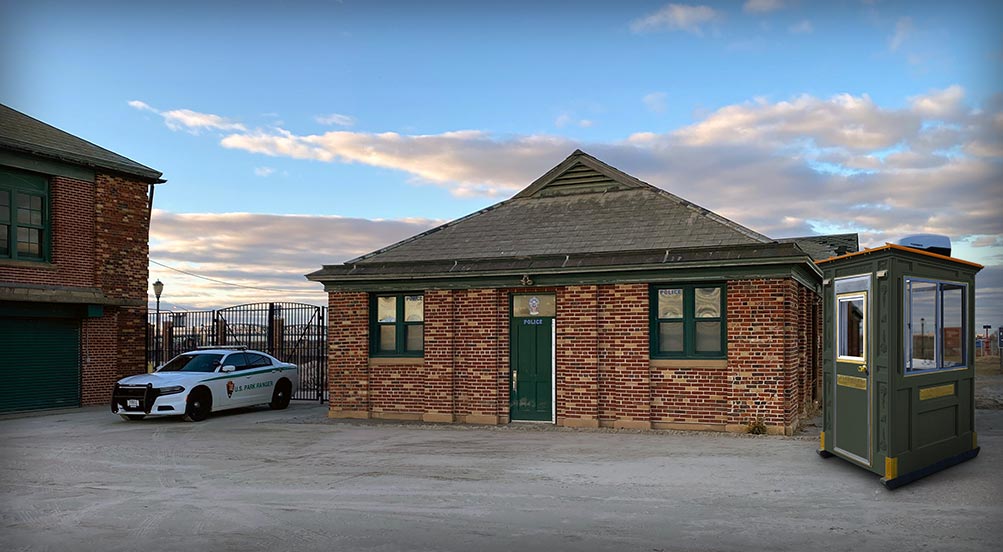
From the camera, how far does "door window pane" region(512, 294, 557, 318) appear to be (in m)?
A: 16.7

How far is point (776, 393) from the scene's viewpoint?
14.5 metres

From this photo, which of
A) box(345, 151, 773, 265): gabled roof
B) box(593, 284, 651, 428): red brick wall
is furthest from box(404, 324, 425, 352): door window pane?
box(593, 284, 651, 428): red brick wall

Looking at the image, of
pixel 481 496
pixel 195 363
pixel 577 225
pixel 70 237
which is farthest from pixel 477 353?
pixel 70 237

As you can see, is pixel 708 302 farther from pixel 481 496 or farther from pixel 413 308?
pixel 481 496

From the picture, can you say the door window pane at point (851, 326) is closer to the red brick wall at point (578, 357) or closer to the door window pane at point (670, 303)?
the door window pane at point (670, 303)

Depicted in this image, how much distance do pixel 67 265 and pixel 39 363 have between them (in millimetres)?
2627

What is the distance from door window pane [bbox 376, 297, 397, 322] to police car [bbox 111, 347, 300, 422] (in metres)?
4.04

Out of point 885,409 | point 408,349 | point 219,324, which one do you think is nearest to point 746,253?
point 885,409

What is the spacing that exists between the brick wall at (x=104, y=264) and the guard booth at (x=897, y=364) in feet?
61.5

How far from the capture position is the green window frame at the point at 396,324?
58.7 ft

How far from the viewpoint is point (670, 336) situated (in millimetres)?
15617

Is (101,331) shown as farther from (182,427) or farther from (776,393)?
(776,393)

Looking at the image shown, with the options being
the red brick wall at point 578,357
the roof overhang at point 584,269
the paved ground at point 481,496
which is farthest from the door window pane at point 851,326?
the red brick wall at point 578,357

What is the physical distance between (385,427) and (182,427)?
4.44m
